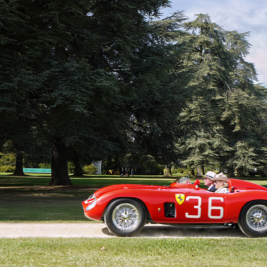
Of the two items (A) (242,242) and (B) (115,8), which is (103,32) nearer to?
(B) (115,8)

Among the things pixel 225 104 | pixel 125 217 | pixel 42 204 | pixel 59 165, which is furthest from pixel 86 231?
pixel 225 104

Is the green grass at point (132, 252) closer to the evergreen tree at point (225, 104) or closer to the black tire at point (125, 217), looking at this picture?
the black tire at point (125, 217)

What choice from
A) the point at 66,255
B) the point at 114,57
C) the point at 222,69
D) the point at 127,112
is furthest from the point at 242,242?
the point at 222,69

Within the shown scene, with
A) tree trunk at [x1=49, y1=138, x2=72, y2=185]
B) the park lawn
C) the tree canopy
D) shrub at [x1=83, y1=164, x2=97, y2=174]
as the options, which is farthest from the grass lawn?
shrub at [x1=83, y1=164, x2=97, y2=174]

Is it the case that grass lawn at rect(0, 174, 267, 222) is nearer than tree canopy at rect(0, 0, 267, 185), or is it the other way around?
grass lawn at rect(0, 174, 267, 222)

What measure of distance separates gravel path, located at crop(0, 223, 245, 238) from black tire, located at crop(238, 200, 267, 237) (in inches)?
12.9

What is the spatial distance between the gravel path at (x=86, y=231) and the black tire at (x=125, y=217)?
11.5 inches

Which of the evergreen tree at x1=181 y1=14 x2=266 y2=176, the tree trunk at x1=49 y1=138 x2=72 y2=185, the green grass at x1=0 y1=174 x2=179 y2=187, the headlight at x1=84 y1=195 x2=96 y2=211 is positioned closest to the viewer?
the headlight at x1=84 y1=195 x2=96 y2=211

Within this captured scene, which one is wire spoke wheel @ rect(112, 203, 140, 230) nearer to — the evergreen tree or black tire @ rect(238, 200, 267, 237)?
black tire @ rect(238, 200, 267, 237)

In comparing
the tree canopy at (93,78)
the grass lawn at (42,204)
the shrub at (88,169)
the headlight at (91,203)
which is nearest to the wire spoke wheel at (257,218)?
the headlight at (91,203)

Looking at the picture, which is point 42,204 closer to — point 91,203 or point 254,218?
point 91,203

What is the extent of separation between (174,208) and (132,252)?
159 centimetres

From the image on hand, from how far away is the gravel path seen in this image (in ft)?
21.3

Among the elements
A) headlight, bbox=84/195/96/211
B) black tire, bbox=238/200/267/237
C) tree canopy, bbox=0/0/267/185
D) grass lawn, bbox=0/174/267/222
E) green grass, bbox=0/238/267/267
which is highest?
tree canopy, bbox=0/0/267/185
